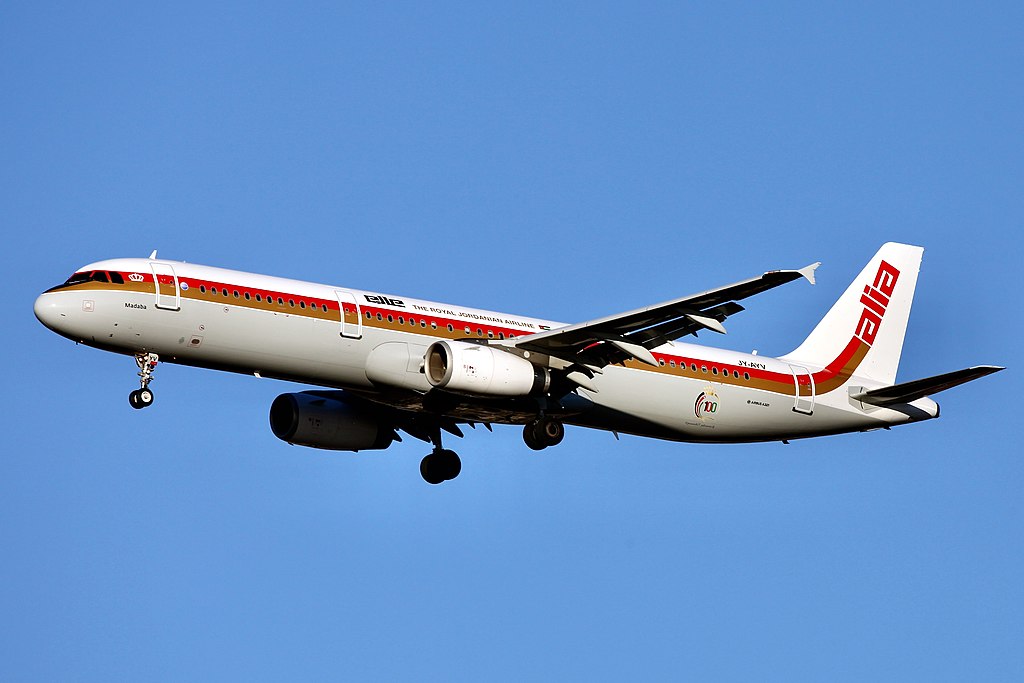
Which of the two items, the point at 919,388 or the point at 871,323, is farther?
the point at 871,323

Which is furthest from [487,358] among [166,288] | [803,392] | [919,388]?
[919,388]

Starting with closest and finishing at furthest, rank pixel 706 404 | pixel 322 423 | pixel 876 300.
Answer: pixel 706 404 < pixel 322 423 < pixel 876 300

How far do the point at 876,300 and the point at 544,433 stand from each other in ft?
48.3

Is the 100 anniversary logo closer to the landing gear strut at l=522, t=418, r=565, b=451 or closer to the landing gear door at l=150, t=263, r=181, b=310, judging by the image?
the landing gear strut at l=522, t=418, r=565, b=451

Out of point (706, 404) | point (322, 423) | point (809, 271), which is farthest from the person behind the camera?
point (322, 423)

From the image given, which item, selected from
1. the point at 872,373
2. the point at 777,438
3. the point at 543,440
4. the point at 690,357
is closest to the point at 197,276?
the point at 543,440

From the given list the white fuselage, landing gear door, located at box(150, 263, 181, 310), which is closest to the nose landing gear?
the white fuselage

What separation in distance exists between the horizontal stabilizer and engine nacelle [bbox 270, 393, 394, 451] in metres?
15.9

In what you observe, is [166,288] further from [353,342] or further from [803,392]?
[803,392]

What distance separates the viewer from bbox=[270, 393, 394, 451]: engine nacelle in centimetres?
4634

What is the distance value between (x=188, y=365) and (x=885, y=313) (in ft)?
79.8

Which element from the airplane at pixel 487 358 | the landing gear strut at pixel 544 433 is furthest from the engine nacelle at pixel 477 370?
the landing gear strut at pixel 544 433

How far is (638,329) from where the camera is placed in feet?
136

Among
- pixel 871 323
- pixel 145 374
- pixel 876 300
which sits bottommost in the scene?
pixel 145 374
